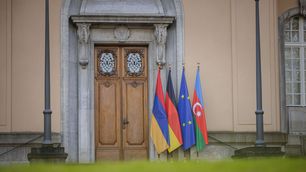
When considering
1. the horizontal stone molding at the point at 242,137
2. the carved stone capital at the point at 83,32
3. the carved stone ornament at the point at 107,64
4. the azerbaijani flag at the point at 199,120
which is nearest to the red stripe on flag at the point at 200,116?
the azerbaijani flag at the point at 199,120

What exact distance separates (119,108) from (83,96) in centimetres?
88

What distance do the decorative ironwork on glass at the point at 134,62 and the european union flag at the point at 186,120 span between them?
4.47 ft

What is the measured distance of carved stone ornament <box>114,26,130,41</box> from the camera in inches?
728

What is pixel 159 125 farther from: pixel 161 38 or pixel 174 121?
pixel 161 38

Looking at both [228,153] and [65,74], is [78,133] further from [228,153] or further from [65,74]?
[228,153]

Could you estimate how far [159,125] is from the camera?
17766mm

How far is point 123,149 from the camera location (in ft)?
60.6

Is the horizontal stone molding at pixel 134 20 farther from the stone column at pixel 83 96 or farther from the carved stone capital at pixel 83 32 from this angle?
the stone column at pixel 83 96

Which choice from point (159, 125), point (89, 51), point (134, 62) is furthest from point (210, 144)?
point (89, 51)

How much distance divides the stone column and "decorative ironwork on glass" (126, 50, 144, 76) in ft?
3.24

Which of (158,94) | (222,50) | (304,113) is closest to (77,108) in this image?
(158,94)

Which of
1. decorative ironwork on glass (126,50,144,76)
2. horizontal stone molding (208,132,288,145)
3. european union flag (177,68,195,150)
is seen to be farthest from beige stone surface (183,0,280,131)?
decorative ironwork on glass (126,50,144,76)

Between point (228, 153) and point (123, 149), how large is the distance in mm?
2423

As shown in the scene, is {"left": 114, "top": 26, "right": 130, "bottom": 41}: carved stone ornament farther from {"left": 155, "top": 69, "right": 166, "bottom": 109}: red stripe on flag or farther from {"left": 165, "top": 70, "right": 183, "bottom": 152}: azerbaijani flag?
{"left": 165, "top": 70, "right": 183, "bottom": 152}: azerbaijani flag
